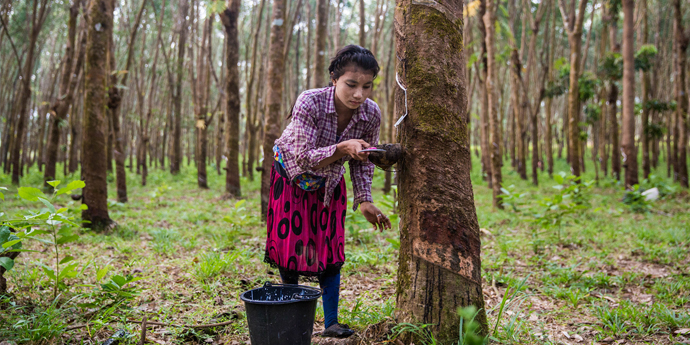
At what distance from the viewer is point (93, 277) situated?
3.25 meters

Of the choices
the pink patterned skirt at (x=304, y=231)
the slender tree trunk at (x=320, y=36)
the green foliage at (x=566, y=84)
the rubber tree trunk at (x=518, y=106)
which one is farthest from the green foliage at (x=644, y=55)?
the pink patterned skirt at (x=304, y=231)

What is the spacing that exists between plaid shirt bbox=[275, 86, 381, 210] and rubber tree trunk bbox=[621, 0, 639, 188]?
795 cm

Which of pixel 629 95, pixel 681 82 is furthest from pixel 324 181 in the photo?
pixel 681 82

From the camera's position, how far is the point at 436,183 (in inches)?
74.5

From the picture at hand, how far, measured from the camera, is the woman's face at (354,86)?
198 cm

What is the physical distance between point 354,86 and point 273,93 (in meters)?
4.30

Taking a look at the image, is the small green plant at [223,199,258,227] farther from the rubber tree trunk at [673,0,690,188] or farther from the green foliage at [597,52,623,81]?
the rubber tree trunk at [673,0,690,188]

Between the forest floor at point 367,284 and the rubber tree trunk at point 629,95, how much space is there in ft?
6.51

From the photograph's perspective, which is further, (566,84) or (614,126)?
(566,84)

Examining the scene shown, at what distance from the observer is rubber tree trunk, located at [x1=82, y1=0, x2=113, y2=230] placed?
4859mm

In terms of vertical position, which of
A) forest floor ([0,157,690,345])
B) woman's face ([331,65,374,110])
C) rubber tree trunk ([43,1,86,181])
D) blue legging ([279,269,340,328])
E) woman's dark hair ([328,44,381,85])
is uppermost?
rubber tree trunk ([43,1,86,181])

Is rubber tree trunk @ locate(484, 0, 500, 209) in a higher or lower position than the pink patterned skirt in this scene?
higher

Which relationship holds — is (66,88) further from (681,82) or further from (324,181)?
(681,82)

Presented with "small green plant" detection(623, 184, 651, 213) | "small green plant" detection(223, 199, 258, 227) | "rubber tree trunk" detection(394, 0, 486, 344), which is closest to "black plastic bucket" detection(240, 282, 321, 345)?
"rubber tree trunk" detection(394, 0, 486, 344)
